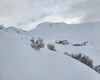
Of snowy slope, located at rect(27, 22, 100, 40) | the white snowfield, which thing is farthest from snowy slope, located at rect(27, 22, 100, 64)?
the white snowfield

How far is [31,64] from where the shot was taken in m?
11.1

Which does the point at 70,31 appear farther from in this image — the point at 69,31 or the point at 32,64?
the point at 32,64

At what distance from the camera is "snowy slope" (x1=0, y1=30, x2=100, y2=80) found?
999 cm

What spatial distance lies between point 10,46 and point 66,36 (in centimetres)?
9083

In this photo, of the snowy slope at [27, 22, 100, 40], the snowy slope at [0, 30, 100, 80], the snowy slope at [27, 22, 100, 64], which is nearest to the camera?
the snowy slope at [0, 30, 100, 80]

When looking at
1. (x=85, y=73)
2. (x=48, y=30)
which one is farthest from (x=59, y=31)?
(x=85, y=73)

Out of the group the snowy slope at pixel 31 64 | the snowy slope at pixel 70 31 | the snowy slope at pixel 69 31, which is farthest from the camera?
the snowy slope at pixel 70 31

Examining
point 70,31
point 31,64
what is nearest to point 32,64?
point 31,64

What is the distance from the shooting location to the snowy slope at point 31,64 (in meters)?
9.99

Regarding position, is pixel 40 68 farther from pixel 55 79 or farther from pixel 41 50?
pixel 41 50

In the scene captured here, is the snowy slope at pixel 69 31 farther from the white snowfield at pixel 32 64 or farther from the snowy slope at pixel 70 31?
the white snowfield at pixel 32 64

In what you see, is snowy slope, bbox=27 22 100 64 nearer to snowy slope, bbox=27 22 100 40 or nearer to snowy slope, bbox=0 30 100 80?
snowy slope, bbox=27 22 100 40

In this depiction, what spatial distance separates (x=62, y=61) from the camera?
43.8 feet

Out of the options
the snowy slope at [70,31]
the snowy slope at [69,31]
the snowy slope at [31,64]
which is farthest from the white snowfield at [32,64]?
the snowy slope at [70,31]
